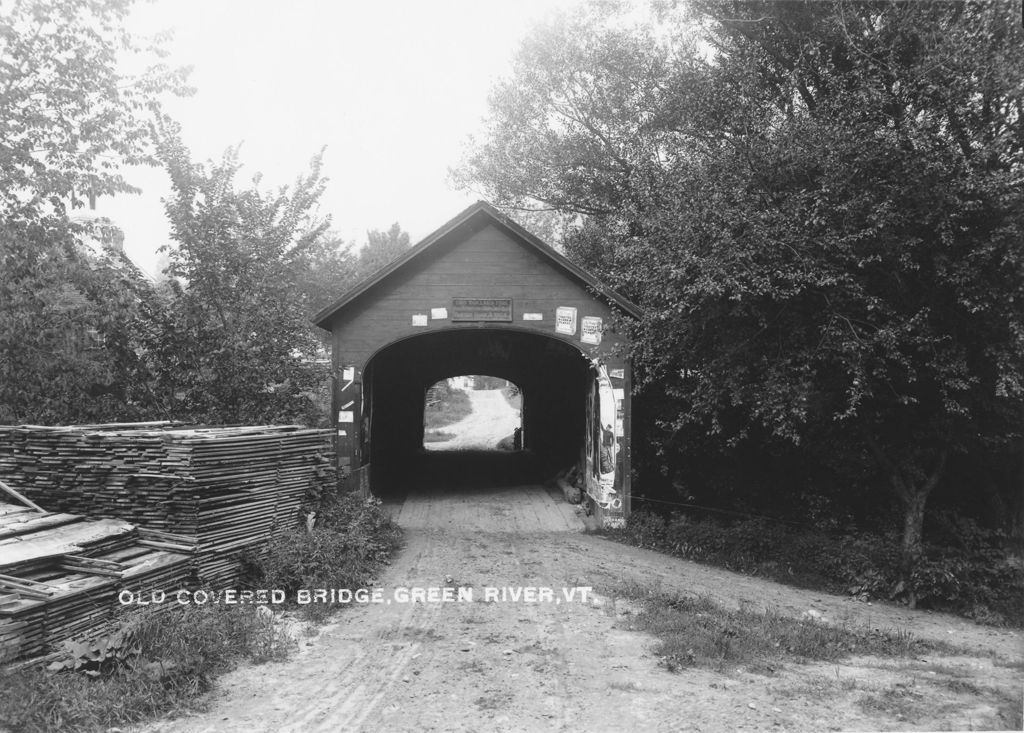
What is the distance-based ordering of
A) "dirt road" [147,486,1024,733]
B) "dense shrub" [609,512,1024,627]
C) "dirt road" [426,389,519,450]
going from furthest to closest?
"dirt road" [426,389,519,450]
"dense shrub" [609,512,1024,627]
"dirt road" [147,486,1024,733]

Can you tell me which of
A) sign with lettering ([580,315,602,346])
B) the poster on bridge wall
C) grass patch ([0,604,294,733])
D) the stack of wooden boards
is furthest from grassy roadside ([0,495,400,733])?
sign with lettering ([580,315,602,346])

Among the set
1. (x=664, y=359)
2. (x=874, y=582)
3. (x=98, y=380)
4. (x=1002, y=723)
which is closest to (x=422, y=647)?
(x=1002, y=723)

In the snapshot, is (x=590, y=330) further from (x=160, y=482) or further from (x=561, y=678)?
(x=160, y=482)

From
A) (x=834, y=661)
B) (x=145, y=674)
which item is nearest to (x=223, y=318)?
(x=145, y=674)

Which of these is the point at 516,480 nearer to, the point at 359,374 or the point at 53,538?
the point at 359,374

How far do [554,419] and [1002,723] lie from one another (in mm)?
14295

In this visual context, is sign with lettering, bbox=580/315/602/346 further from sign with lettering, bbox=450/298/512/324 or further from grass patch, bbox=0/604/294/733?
grass patch, bbox=0/604/294/733

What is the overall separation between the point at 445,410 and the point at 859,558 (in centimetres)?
3701

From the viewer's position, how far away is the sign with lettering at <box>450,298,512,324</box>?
12195mm

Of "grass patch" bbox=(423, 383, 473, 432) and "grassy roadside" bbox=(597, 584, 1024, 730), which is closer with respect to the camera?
"grassy roadside" bbox=(597, 584, 1024, 730)

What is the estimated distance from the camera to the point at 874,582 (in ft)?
32.3

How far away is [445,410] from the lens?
151 feet

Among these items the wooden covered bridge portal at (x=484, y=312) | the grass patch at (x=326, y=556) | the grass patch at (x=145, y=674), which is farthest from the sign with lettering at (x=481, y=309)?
the grass patch at (x=145, y=674)

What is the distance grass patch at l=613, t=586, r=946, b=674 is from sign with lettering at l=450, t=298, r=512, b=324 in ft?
19.2
